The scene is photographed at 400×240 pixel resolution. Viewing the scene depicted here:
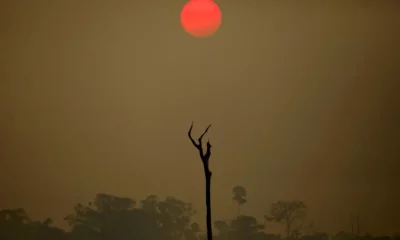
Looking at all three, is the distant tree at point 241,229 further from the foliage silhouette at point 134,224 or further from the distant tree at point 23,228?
the distant tree at point 23,228

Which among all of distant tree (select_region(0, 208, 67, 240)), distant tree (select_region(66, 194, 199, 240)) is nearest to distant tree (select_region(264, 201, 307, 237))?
distant tree (select_region(66, 194, 199, 240))

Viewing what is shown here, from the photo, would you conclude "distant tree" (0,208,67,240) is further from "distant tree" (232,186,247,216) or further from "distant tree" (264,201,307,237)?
"distant tree" (264,201,307,237)

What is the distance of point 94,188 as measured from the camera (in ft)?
6.21

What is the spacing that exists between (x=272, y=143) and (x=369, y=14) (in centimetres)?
58

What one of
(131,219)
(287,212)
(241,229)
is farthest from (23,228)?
(287,212)

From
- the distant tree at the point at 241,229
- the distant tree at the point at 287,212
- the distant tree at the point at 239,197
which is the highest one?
the distant tree at the point at 239,197

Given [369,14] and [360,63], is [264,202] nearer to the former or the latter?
[360,63]

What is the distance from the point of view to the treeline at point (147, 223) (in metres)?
1.87

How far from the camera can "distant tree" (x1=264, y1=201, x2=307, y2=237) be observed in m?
1.90

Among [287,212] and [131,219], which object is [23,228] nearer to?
[131,219]

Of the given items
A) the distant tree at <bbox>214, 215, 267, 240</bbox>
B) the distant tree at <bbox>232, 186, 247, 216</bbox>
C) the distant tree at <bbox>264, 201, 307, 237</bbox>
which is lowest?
the distant tree at <bbox>214, 215, 267, 240</bbox>

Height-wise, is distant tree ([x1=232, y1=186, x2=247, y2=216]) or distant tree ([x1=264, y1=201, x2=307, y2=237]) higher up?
distant tree ([x1=232, y1=186, x2=247, y2=216])

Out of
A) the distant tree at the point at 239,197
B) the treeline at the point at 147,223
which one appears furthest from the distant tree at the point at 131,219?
the distant tree at the point at 239,197

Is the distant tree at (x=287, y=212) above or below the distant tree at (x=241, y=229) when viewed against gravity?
above
